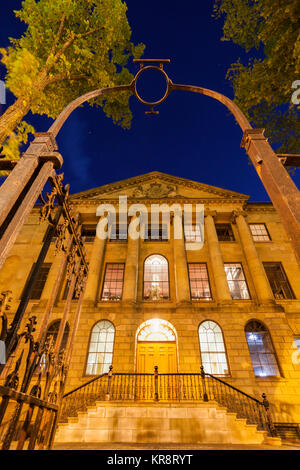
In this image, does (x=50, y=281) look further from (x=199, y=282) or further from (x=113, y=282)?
(x=199, y=282)

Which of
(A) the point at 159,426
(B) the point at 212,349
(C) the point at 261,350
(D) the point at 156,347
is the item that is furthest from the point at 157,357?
(C) the point at 261,350

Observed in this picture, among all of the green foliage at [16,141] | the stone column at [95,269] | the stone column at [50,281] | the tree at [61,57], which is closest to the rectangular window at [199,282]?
the stone column at [95,269]

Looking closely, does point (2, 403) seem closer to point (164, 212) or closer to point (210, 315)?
point (210, 315)

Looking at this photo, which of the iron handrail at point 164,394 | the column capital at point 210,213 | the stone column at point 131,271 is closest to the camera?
the iron handrail at point 164,394

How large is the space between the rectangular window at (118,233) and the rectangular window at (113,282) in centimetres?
229

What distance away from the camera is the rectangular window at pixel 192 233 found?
17625 mm

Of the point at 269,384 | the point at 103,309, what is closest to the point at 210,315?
the point at 269,384

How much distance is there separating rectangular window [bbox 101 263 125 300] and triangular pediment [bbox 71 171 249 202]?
6065 millimetres

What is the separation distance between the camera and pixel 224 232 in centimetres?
1938

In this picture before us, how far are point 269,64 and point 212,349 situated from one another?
1290 centimetres

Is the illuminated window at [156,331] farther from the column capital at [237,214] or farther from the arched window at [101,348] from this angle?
the column capital at [237,214]

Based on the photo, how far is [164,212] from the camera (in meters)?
18.6

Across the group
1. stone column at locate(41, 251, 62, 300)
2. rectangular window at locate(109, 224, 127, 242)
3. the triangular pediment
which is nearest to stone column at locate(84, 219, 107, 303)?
rectangular window at locate(109, 224, 127, 242)
